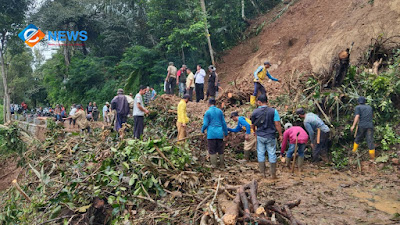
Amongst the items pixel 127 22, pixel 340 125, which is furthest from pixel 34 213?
pixel 127 22

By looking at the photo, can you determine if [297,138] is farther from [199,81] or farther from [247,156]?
[199,81]

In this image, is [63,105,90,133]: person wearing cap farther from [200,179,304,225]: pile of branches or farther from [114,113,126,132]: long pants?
[200,179,304,225]: pile of branches

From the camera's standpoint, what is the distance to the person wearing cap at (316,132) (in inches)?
279

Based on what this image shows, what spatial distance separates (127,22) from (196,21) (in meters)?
9.13

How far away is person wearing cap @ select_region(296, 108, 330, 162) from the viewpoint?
279 inches

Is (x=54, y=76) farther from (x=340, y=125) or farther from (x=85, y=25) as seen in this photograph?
(x=340, y=125)

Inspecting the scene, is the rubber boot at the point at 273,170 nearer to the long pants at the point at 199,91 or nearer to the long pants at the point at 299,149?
the long pants at the point at 299,149

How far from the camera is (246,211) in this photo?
3.36 meters

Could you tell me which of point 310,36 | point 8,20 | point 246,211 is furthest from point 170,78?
point 8,20

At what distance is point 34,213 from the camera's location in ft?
16.0

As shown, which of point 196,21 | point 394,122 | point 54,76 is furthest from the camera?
point 54,76

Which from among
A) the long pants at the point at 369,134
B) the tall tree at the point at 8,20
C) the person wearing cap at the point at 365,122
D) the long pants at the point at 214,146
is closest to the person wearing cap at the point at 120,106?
the long pants at the point at 214,146

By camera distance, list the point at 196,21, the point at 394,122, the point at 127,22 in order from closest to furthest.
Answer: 1. the point at 394,122
2. the point at 196,21
3. the point at 127,22

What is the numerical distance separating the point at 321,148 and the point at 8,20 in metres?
24.3
